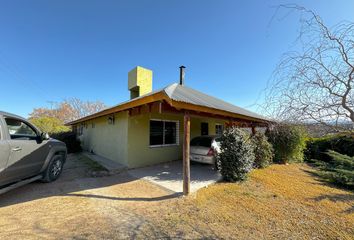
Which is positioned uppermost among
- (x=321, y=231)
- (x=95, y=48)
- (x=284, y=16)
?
(x=95, y=48)

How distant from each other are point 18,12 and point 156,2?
7203 mm

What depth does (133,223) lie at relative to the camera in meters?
3.35

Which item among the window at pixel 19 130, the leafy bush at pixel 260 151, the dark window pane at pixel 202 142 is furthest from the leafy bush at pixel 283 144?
the window at pixel 19 130

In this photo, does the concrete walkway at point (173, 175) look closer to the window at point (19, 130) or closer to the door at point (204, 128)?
the door at point (204, 128)

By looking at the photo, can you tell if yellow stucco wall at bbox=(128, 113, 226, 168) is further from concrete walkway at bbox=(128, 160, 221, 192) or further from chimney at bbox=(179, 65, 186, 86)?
chimney at bbox=(179, 65, 186, 86)

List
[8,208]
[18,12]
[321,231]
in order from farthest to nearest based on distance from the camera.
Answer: [18,12], [8,208], [321,231]

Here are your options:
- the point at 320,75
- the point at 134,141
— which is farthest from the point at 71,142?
the point at 320,75

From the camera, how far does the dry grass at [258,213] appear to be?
10.4 feet

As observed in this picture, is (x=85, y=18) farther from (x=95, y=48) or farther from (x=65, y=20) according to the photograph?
(x=95, y=48)

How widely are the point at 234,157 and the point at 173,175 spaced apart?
2401mm

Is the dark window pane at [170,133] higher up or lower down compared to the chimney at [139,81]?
lower down

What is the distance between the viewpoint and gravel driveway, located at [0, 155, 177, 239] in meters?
3.02

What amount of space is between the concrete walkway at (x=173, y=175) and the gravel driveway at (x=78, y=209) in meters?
0.41

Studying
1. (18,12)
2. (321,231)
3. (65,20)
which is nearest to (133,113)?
(321,231)
